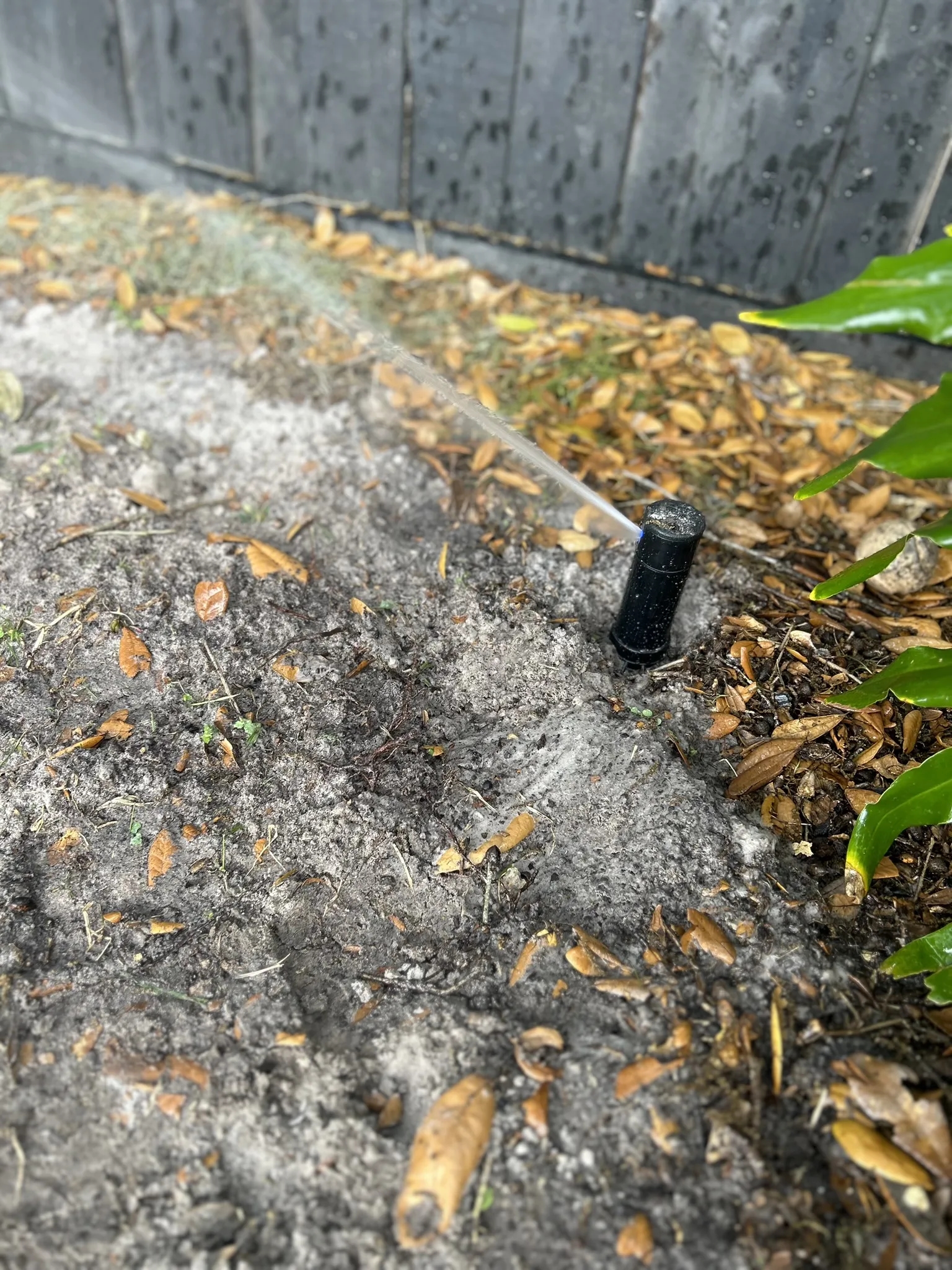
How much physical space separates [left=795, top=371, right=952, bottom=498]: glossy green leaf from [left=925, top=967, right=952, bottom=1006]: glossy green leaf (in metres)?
0.71

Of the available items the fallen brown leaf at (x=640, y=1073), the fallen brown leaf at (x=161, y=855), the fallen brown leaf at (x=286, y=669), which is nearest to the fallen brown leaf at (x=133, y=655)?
the fallen brown leaf at (x=286, y=669)

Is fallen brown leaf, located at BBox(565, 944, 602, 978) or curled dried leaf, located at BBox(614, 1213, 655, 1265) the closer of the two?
curled dried leaf, located at BBox(614, 1213, 655, 1265)

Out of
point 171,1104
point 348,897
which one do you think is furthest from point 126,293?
point 171,1104

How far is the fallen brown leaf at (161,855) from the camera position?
5.27 ft

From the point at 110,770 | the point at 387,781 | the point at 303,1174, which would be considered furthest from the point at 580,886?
the point at 110,770

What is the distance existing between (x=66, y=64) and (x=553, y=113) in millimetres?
1628

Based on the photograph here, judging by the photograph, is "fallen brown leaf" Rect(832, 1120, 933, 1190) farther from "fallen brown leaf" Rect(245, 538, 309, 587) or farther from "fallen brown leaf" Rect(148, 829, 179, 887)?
"fallen brown leaf" Rect(245, 538, 309, 587)

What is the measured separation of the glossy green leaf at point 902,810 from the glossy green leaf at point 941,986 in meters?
0.18

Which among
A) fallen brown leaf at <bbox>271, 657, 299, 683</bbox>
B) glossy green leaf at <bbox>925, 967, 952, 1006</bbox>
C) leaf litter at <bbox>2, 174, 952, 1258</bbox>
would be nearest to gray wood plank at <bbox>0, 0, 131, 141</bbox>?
leaf litter at <bbox>2, 174, 952, 1258</bbox>

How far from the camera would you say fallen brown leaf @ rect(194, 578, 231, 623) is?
6.33ft

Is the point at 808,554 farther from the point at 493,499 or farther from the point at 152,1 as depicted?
the point at 152,1

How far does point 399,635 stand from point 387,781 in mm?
346

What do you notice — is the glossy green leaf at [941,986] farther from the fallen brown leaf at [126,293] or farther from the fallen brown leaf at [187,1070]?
the fallen brown leaf at [126,293]

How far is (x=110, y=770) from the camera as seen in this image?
1.70 metres
